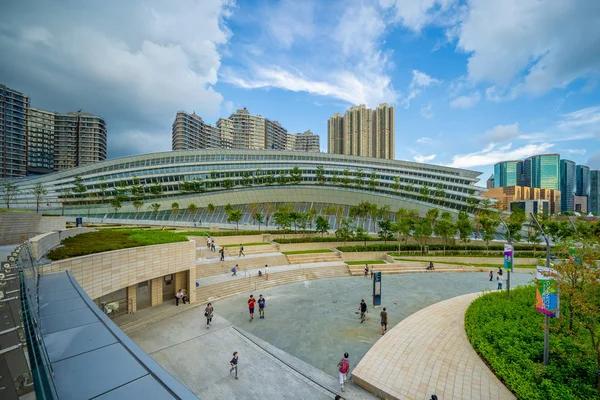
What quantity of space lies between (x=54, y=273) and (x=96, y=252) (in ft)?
7.86

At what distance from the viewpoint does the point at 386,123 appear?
470 feet

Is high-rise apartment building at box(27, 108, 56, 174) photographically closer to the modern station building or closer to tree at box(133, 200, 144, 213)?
the modern station building

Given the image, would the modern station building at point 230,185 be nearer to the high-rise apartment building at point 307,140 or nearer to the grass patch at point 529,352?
the grass patch at point 529,352

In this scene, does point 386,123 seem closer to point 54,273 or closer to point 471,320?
point 471,320

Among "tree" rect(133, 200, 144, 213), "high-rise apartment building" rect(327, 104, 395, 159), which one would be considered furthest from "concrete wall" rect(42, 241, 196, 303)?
"high-rise apartment building" rect(327, 104, 395, 159)

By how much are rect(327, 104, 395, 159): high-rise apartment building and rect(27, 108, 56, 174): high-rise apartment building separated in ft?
464

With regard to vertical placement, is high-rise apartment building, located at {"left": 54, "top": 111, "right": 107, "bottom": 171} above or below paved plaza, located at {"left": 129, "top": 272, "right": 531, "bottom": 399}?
above

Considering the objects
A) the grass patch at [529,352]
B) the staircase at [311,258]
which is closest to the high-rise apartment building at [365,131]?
the staircase at [311,258]

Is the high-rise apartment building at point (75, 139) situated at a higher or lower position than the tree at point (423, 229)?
higher

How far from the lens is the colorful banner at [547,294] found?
9.37 m

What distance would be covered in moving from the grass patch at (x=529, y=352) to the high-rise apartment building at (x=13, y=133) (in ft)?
451

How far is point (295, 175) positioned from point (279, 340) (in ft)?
195

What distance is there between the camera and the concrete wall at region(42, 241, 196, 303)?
11.7m

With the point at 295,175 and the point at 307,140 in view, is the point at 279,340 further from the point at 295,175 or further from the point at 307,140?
the point at 307,140
